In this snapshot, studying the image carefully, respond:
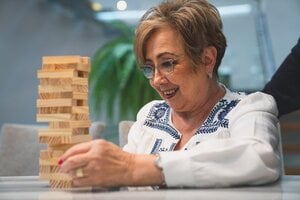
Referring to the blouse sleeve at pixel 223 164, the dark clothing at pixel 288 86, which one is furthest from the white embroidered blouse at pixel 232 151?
the dark clothing at pixel 288 86

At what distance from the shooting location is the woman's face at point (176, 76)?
1.36 meters

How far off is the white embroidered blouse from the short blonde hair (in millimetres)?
195

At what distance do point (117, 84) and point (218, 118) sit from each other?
→ 2.17 m

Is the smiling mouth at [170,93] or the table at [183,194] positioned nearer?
the table at [183,194]

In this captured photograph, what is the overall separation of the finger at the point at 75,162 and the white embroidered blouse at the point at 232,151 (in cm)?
17

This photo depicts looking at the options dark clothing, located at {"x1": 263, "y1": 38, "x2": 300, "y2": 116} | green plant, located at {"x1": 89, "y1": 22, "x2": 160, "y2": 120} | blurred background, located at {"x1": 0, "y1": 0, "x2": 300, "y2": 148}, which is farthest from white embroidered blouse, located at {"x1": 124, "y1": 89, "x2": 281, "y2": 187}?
blurred background, located at {"x1": 0, "y1": 0, "x2": 300, "y2": 148}

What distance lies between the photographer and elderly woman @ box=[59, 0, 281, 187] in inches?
37.3

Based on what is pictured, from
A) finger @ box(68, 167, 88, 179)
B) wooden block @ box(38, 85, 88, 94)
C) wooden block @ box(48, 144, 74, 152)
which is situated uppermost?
wooden block @ box(38, 85, 88, 94)

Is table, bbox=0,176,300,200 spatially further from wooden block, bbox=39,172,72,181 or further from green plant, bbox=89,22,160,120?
green plant, bbox=89,22,160,120

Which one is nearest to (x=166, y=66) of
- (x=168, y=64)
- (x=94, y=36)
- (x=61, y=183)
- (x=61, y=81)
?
(x=168, y=64)

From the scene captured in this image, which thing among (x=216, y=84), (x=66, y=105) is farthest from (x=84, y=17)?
(x=66, y=105)

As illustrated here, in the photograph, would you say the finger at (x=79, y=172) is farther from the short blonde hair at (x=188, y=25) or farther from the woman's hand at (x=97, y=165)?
the short blonde hair at (x=188, y=25)

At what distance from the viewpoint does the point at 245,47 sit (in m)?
3.67

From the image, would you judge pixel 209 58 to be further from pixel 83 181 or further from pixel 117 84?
pixel 117 84
